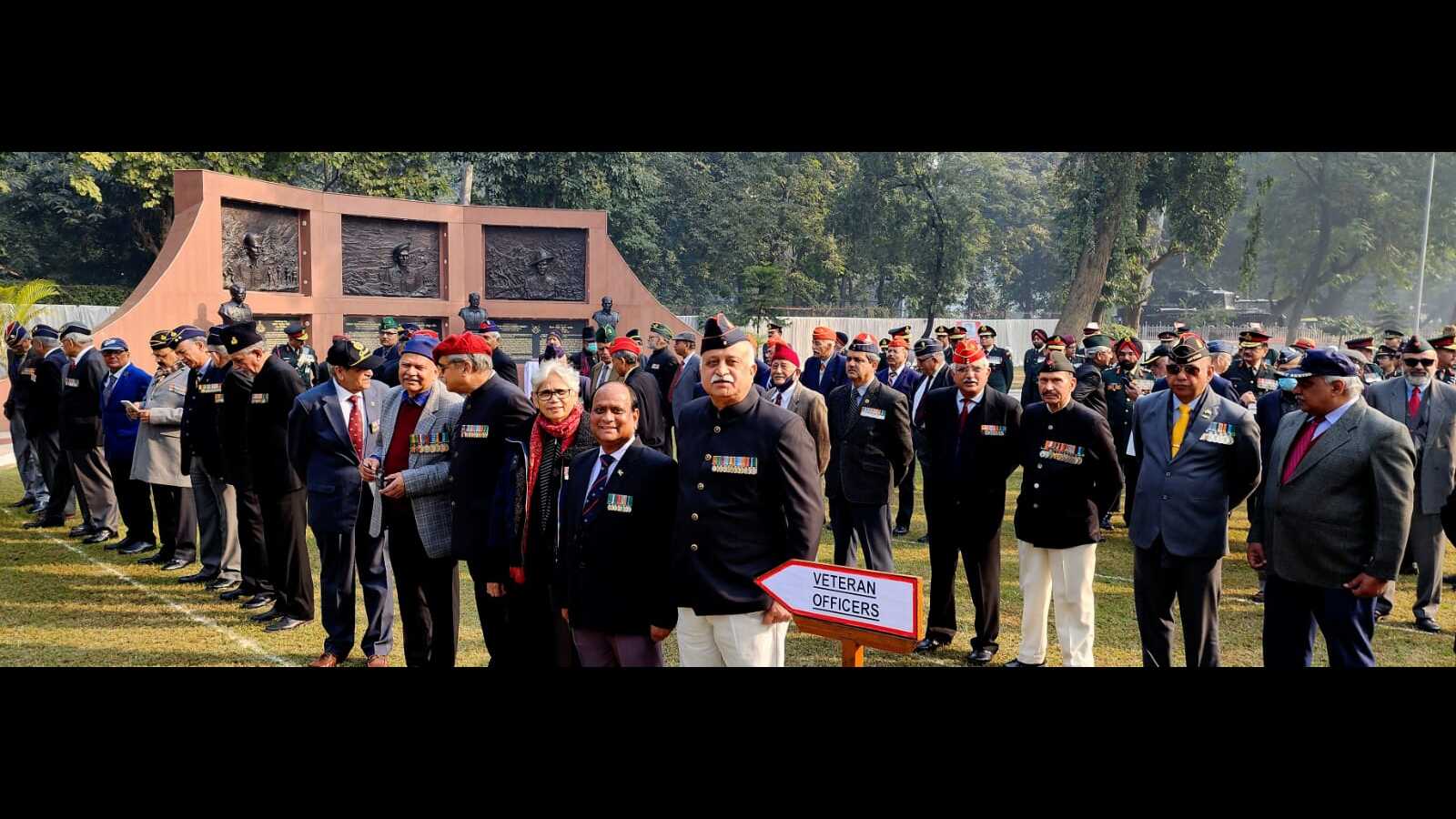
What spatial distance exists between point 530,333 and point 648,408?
14.4 m

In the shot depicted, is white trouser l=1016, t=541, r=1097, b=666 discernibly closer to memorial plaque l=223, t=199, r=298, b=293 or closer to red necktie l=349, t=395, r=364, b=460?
red necktie l=349, t=395, r=364, b=460

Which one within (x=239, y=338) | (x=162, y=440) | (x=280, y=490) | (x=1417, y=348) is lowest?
(x=280, y=490)

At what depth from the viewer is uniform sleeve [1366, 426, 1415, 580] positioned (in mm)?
4531

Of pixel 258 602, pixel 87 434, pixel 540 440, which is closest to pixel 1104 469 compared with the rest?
pixel 540 440

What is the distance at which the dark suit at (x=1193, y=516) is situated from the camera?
5.12 meters

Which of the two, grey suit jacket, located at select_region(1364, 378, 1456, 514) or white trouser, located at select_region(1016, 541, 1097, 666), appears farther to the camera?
grey suit jacket, located at select_region(1364, 378, 1456, 514)

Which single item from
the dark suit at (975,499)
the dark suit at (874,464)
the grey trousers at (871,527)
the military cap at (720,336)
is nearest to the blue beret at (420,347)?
the military cap at (720,336)

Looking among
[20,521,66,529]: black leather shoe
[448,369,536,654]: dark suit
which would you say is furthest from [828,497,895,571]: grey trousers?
[20,521,66,529]: black leather shoe

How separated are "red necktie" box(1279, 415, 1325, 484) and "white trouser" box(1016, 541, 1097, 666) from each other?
3.38ft

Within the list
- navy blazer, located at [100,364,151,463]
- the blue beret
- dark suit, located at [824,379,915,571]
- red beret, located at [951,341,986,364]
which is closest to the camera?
the blue beret

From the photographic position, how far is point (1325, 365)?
193 inches

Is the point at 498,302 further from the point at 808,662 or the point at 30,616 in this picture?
the point at 808,662

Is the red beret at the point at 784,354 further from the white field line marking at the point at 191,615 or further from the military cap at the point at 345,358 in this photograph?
the white field line marking at the point at 191,615

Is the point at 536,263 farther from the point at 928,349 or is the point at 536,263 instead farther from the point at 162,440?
the point at 928,349
